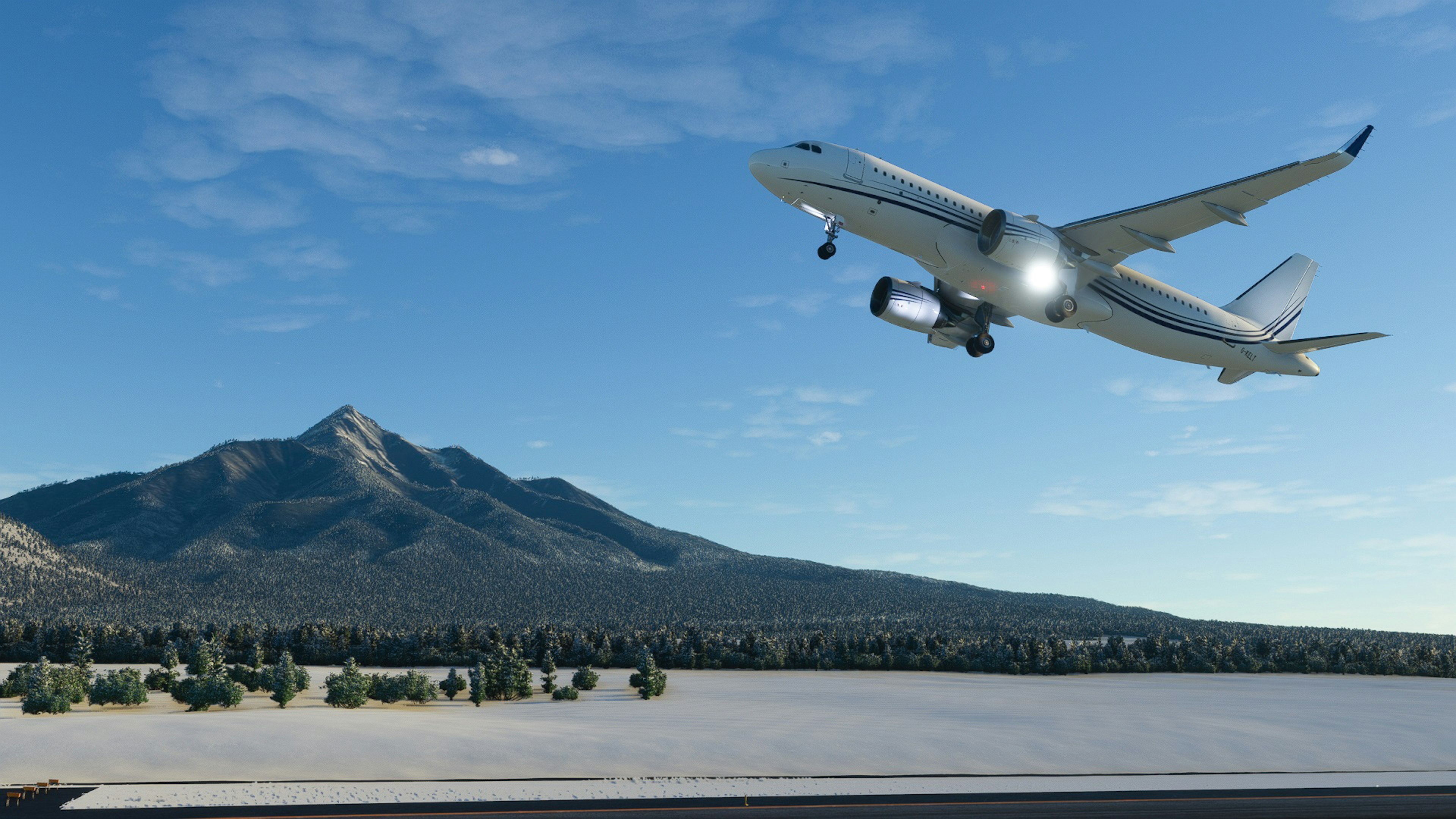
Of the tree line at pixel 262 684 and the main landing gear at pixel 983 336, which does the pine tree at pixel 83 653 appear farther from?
the main landing gear at pixel 983 336

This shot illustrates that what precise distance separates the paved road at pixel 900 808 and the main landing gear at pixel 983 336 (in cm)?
2093

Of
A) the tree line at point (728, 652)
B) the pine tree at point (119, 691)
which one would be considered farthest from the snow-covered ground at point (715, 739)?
the tree line at point (728, 652)

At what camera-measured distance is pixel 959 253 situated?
4441 centimetres

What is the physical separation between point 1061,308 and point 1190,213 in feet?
23.4

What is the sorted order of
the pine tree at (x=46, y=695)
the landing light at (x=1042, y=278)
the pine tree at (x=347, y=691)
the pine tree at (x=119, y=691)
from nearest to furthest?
1. the landing light at (x=1042, y=278)
2. the pine tree at (x=46, y=695)
3. the pine tree at (x=119, y=691)
4. the pine tree at (x=347, y=691)

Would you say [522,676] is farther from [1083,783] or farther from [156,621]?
[156,621]

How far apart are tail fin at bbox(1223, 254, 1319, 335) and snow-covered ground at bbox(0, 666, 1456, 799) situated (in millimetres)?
26472

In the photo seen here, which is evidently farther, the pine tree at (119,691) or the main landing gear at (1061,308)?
the pine tree at (119,691)

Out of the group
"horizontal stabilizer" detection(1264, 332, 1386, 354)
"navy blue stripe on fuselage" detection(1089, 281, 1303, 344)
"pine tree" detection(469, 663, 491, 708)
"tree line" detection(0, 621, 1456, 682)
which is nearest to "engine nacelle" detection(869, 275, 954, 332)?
"navy blue stripe on fuselage" detection(1089, 281, 1303, 344)

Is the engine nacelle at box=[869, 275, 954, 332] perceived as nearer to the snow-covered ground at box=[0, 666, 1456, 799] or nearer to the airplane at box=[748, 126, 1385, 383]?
the airplane at box=[748, 126, 1385, 383]

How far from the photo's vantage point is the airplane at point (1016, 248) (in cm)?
4156

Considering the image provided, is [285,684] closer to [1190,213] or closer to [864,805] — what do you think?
[864,805]

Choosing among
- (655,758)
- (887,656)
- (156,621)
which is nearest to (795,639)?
(887,656)

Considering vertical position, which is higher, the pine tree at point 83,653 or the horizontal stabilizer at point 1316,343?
the horizontal stabilizer at point 1316,343
